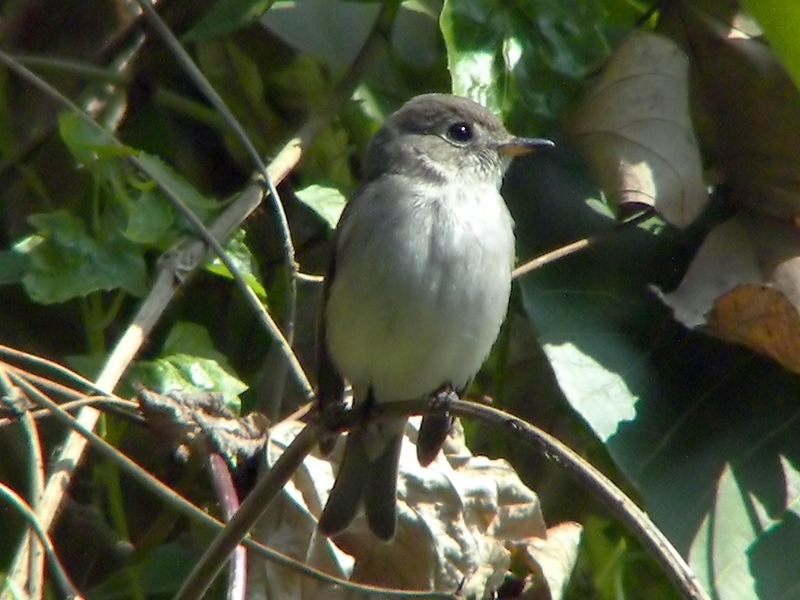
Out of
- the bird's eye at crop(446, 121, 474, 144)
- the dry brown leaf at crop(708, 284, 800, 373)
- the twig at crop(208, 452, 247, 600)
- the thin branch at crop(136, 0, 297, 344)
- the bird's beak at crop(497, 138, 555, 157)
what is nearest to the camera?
the twig at crop(208, 452, 247, 600)

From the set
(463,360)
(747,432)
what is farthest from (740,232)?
(463,360)

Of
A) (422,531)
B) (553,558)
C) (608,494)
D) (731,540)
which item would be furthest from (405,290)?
(608,494)

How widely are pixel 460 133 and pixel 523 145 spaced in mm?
241

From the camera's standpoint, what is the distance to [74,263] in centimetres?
251

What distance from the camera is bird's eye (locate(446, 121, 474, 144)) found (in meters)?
2.96

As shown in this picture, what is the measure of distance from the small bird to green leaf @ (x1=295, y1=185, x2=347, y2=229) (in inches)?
2.6

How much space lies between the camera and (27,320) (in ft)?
9.48

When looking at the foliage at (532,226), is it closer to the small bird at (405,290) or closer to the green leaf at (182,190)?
the green leaf at (182,190)

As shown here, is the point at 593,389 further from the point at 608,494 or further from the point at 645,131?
the point at 608,494

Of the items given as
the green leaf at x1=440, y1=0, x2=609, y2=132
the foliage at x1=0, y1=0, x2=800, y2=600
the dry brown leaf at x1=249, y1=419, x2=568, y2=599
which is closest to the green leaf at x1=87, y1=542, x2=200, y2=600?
the foliage at x1=0, y1=0, x2=800, y2=600

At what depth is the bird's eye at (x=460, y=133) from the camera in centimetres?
296

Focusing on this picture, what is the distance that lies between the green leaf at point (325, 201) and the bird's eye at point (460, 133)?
306 mm

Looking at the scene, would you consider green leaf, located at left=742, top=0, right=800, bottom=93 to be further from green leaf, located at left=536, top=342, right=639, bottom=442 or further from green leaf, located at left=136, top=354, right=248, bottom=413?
green leaf, located at left=136, top=354, right=248, bottom=413

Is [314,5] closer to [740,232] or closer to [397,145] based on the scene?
[397,145]
